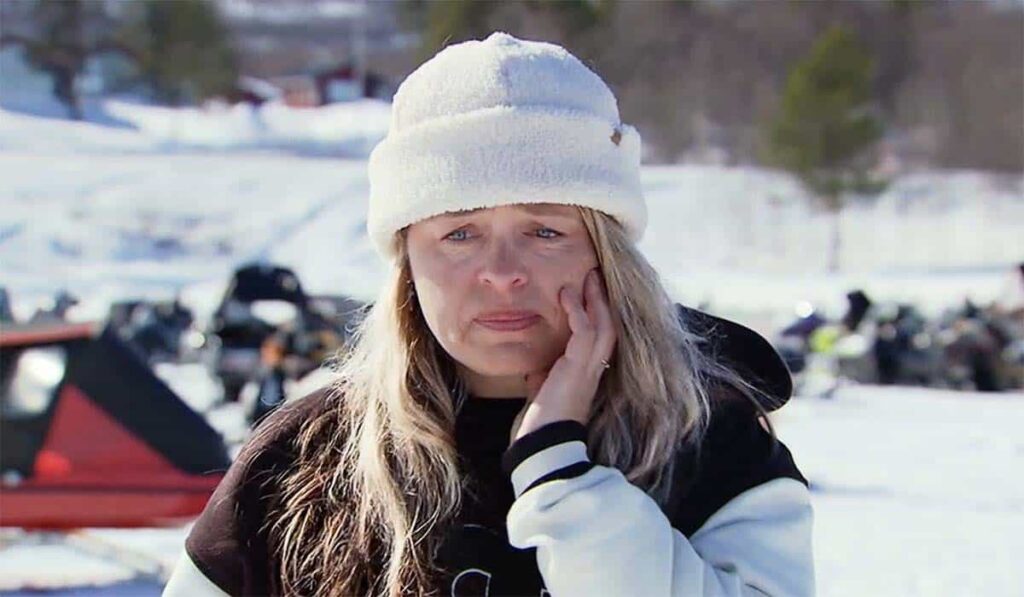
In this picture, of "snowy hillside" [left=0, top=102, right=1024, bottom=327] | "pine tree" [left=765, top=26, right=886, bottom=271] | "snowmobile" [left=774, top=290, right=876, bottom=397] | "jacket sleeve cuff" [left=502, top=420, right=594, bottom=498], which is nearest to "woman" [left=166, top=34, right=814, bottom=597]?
"jacket sleeve cuff" [left=502, top=420, right=594, bottom=498]

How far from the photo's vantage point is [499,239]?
5.15 feet

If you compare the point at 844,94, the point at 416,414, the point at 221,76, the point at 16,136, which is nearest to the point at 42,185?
the point at 221,76

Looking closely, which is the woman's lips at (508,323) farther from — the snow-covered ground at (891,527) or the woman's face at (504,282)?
the snow-covered ground at (891,527)

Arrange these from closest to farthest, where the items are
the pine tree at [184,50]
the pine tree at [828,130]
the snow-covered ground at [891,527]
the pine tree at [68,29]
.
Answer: the snow-covered ground at [891,527], the pine tree at [68,29], the pine tree at [184,50], the pine tree at [828,130]

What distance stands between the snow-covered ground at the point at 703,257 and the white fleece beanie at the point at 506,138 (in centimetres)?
202

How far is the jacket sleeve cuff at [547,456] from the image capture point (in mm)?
1454

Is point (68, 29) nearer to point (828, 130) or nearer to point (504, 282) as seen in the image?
point (504, 282)

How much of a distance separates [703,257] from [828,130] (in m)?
7.90

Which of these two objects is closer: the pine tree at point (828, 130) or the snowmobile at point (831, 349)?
the snowmobile at point (831, 349)

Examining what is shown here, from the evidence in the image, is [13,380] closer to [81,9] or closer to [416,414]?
[416,414]

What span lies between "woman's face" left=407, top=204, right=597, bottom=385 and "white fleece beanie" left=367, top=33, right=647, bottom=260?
23mm

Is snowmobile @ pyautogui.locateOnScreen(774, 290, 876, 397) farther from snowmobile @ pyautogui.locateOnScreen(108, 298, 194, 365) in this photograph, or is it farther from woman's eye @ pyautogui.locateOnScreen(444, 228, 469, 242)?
woman's eye @ pyautogui.locateOnScreen(444, 228, 469, 242)

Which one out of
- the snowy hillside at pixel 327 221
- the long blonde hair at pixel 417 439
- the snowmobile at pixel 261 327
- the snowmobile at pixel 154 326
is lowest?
the snowy hillside at pixel 327 221

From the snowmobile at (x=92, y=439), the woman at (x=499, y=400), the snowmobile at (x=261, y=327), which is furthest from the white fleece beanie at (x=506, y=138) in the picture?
the snowmobile at (x=261, y=327)
